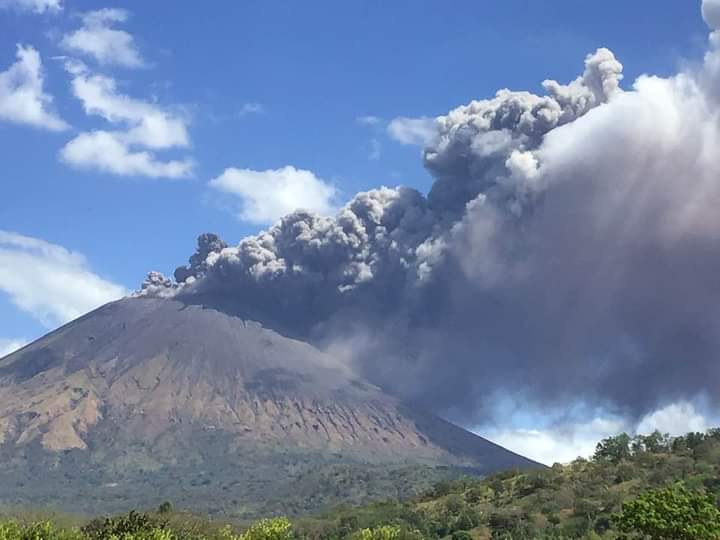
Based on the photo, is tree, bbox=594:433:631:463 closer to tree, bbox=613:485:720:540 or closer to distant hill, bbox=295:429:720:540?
distant hill, bbox=295:429:720:540

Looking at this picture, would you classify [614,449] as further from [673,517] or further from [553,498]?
[673,517]

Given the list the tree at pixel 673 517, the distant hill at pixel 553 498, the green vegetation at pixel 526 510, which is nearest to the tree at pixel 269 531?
the green vegetation at pixel 526 510

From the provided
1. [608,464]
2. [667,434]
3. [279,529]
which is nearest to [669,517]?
[279,529]

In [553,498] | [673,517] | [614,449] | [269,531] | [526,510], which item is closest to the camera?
[673,517]

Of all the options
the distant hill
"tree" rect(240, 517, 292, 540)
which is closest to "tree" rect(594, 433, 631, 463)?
the distant hill

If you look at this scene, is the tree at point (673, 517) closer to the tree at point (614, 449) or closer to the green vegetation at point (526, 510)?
the green vegetation at point (526, 510)

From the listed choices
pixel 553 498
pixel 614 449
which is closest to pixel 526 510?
pixel 553 498

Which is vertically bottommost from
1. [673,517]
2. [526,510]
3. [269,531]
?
[269,531]
